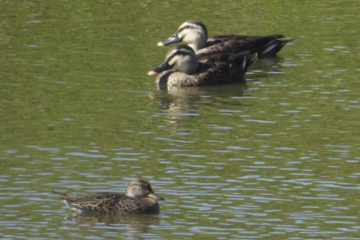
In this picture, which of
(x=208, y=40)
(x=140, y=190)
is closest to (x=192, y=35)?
(x=208, y=40)

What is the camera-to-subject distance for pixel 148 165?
14430 millimetres

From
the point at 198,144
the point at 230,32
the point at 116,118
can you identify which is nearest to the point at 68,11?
the point at 230,32

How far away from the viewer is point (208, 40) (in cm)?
2306

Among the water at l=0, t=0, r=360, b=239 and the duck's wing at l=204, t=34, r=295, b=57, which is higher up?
the duck's wing at l=204, t=34, r=295, b=57

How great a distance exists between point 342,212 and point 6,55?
11086mm

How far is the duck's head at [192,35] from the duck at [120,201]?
10298 mm

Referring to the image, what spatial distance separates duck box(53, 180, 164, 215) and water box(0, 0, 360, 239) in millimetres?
139

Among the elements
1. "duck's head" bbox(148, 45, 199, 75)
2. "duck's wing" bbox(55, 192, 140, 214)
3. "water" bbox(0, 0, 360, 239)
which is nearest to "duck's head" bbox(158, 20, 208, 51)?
"water" bbox(0, 0, 360, 239)

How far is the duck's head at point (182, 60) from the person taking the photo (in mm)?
21188

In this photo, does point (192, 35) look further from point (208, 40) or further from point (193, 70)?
point (193, 70)

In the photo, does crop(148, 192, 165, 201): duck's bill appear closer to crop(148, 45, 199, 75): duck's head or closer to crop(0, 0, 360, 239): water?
crop(0, 0, 360, 239): water

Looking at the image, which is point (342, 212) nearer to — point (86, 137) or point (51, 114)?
point (86, 137)

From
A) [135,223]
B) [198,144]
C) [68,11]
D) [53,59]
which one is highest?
[68,11]

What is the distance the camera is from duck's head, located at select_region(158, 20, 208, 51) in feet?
75.3
